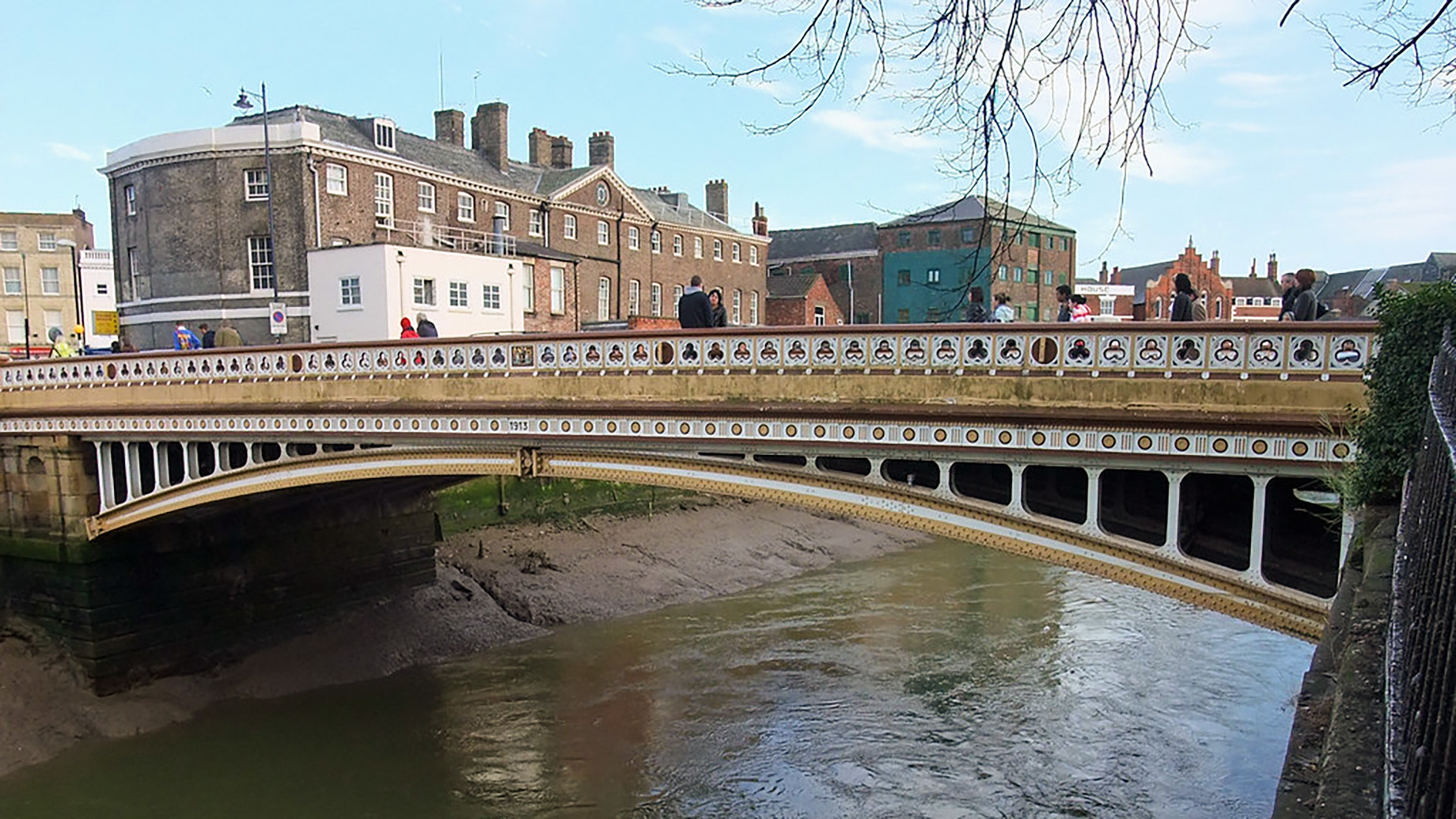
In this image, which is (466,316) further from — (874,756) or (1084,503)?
(1084,503)

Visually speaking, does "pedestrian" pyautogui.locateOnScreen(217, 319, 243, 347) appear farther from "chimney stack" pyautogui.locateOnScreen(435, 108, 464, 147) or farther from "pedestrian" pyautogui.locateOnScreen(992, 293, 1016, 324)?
"chimney stack" pyautogui.locateOnScreen(435, 108, 464, 147)

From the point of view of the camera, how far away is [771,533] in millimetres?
28109

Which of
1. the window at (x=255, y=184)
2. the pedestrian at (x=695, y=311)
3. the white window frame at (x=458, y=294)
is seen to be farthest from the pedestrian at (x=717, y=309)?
the window at (x=255, y=184)

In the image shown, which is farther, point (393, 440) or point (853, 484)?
point (393, 440)

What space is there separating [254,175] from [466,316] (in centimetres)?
703

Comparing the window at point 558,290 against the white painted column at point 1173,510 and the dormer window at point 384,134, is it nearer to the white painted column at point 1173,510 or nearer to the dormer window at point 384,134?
the dormer window at point 384,134

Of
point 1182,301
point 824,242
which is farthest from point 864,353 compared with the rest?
point 824,242

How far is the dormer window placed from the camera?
3059 centimetres

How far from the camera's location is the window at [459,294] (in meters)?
28.3

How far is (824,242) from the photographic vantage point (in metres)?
56.4

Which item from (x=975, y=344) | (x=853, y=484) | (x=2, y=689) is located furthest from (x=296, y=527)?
(x=975, y=344)

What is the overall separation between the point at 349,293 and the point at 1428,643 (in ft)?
89.7

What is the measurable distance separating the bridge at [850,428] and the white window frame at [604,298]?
24.7 m

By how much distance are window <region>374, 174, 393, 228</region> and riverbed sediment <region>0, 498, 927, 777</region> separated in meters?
11.9
